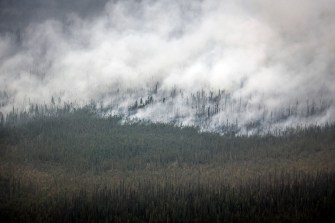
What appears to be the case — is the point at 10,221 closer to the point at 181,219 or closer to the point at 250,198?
the point at 181,219

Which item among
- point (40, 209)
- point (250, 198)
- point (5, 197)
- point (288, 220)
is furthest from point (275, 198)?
point (5, 197)

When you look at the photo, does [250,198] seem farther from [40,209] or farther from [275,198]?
[40,209]

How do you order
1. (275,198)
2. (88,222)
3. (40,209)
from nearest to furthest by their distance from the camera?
1. (88,222)
2. (40,209)
3. (275,198)

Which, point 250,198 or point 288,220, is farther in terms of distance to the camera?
point 250,198

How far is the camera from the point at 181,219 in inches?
6688

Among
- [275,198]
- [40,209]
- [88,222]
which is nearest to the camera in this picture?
[88,222]

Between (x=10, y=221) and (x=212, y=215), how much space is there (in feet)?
248

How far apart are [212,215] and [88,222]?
154 ft

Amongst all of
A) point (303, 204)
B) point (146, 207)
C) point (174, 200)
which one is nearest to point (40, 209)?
point (146, 207)

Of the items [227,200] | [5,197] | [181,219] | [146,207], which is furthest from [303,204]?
[5,197]

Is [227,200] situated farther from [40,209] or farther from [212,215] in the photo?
[40,209]

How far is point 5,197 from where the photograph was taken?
198500 millimetres

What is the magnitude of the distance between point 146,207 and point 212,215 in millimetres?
28052

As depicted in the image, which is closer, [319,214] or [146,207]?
[319,214]
